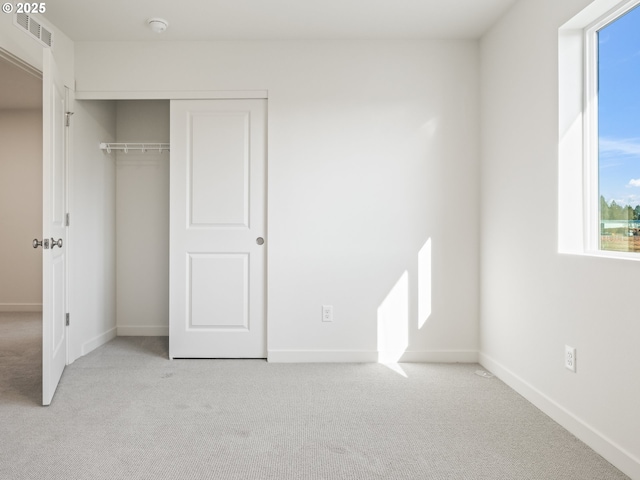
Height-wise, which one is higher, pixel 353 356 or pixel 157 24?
pixel 157 24

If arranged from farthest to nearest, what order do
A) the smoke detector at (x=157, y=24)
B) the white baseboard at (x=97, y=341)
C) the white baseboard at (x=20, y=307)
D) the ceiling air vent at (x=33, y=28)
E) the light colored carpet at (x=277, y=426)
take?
the white baseboard at (x=20, y=307), the white baseboard at (x=97, y=341), the smoke detector at (x=157, y=24), the ceiling air vent at (x=33, y=28), the light colored carpet at (x=277, y=426)

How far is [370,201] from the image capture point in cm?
342

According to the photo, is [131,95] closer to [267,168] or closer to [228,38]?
[228,38]

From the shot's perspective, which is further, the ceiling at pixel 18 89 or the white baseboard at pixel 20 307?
the white baseboard at pixel 20 307

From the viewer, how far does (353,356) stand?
342cm

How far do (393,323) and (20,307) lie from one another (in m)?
4.69

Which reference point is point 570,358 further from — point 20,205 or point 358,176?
point 20,205

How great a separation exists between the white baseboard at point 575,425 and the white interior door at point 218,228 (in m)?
1.79

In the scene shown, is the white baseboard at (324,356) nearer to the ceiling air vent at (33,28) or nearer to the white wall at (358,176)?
the white wall at (358,176)

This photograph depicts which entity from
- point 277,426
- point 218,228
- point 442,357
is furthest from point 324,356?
point 218,228

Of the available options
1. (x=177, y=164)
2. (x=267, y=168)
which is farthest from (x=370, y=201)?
(x=177, y=164)

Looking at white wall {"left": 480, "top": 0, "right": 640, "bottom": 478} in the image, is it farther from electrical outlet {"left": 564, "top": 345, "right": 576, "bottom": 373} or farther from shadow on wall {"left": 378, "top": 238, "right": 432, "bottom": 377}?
shadow on wall {"left": 378, "top": 238, "right": 432, "bottom": 377}

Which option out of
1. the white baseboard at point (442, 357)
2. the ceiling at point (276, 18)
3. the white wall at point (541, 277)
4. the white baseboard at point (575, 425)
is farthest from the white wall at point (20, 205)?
the white baseboard at point (575, 425)

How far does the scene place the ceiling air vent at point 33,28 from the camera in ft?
9.02
